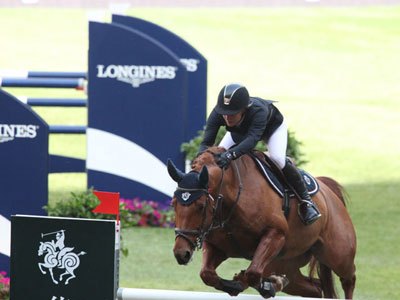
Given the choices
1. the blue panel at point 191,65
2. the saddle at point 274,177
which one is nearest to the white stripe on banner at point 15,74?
the blue panel at point 191,65

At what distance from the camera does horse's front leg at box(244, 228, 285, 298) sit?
318 inches

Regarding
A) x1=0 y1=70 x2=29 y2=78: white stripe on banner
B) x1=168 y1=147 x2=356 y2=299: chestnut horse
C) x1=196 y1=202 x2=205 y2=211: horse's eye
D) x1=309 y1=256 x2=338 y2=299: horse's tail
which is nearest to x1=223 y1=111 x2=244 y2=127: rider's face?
x1=168 y1=147 x2=356 y2=299: chestnut horse

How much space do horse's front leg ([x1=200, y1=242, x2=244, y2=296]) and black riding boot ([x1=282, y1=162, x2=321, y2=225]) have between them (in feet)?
2.18

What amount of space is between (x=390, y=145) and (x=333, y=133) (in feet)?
4.18

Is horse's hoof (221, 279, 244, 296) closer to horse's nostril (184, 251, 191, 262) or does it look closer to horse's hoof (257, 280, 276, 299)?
horse's hoof (257, 280, 276, 299)

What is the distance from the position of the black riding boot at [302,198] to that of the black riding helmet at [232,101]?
29.8 inches

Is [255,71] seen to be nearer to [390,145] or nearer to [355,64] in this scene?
[355,64]

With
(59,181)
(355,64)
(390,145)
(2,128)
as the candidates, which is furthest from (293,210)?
(355,64)

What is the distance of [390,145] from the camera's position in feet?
68.7

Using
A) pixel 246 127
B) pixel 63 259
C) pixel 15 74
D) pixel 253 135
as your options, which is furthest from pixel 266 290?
pixel 15 74

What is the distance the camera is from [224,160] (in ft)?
26.8

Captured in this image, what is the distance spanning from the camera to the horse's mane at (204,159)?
8.14 metres

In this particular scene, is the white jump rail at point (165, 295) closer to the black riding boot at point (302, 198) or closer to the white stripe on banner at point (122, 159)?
the black riding boot at point (302, 198)

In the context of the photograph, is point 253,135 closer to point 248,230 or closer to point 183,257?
point 248,230
